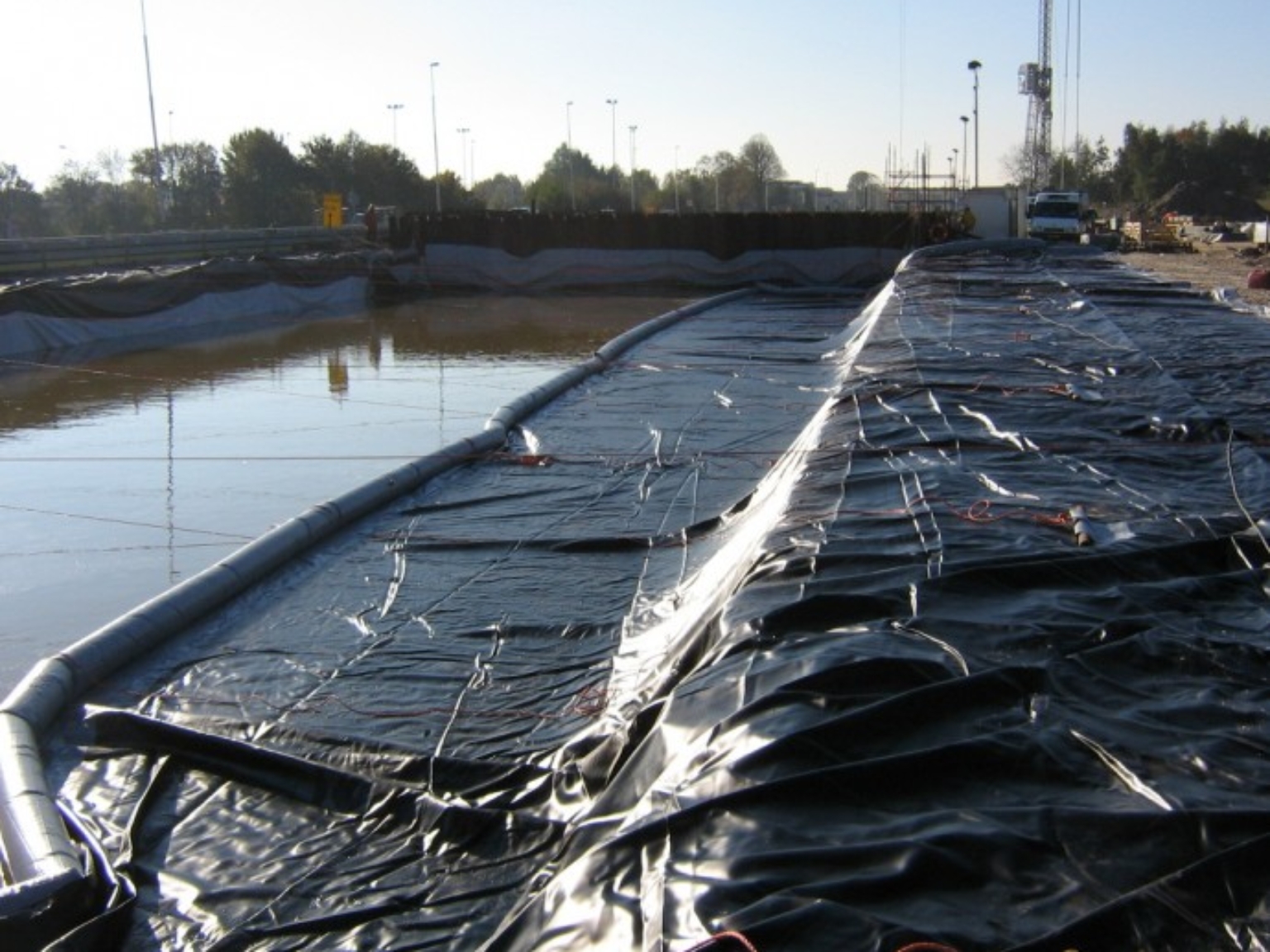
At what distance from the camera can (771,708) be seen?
135 inches

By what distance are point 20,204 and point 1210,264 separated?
4658cm

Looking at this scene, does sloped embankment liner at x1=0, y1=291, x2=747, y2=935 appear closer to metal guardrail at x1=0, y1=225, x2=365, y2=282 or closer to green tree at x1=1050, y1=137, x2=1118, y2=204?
metal guardrail at x1=0, y1=225, x2=365, y2=282

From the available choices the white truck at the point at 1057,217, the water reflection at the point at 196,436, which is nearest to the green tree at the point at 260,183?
the white truck at the point at 1057,217

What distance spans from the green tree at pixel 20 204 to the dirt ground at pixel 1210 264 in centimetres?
4041

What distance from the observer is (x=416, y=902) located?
3.96 metres

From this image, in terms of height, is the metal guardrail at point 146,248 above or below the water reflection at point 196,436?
above

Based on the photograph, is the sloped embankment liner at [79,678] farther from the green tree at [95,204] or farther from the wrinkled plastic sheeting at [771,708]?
the green tree at [95,204]

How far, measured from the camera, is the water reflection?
25.2 ft

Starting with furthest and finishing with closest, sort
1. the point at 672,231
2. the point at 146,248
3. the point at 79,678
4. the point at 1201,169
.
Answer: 1. the point at 1201,169
2. the point at 672,231
3. the point at 146,248
4. the point at 79,678

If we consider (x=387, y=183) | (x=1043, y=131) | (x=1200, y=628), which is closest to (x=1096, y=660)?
(x=1200, y=628)

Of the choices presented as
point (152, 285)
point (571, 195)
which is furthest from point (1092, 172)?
point (152, 285)

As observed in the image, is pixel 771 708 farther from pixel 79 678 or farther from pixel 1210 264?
pixel 1210 264

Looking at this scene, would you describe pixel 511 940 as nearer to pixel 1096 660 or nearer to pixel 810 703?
pixel 810 703

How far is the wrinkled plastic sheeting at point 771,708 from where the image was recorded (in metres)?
2.70
